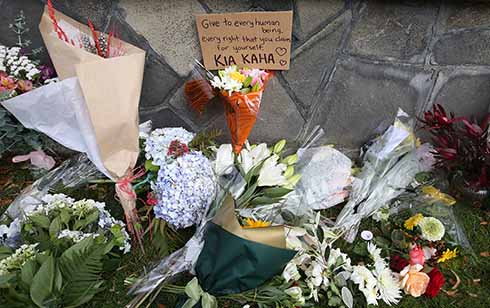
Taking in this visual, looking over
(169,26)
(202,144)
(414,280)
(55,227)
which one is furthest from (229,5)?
(414,280)

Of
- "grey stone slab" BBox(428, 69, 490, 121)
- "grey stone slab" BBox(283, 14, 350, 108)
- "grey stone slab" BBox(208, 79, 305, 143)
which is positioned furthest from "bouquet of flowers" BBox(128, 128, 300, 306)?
"grey stone slab" BBox(428, 69, 490, 121)

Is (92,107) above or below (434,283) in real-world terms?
above

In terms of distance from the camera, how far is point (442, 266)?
84.9 inches

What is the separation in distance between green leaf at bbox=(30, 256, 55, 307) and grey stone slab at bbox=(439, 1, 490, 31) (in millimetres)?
2001

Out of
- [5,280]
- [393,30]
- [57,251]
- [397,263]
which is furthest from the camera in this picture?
[393,30]

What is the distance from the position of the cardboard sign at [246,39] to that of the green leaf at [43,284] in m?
1.19

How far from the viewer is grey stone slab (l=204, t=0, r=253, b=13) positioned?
2.15 m

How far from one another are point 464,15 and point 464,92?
436 mm

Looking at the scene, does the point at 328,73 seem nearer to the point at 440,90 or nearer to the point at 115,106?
the point at 440,90

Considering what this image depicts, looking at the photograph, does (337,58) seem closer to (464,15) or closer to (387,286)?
(464,15)

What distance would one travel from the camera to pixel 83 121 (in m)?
1.87

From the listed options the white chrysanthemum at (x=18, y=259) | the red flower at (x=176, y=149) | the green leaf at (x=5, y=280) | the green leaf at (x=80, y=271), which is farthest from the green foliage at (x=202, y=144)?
the green leaf at (x=5, y=280)

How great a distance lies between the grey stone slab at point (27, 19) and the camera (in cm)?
219

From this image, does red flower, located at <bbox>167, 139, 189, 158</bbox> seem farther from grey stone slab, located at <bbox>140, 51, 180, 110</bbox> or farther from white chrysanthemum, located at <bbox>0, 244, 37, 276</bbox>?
white chrysanthemum, located at <bbox>0, 244, 37, 276</bbox>
